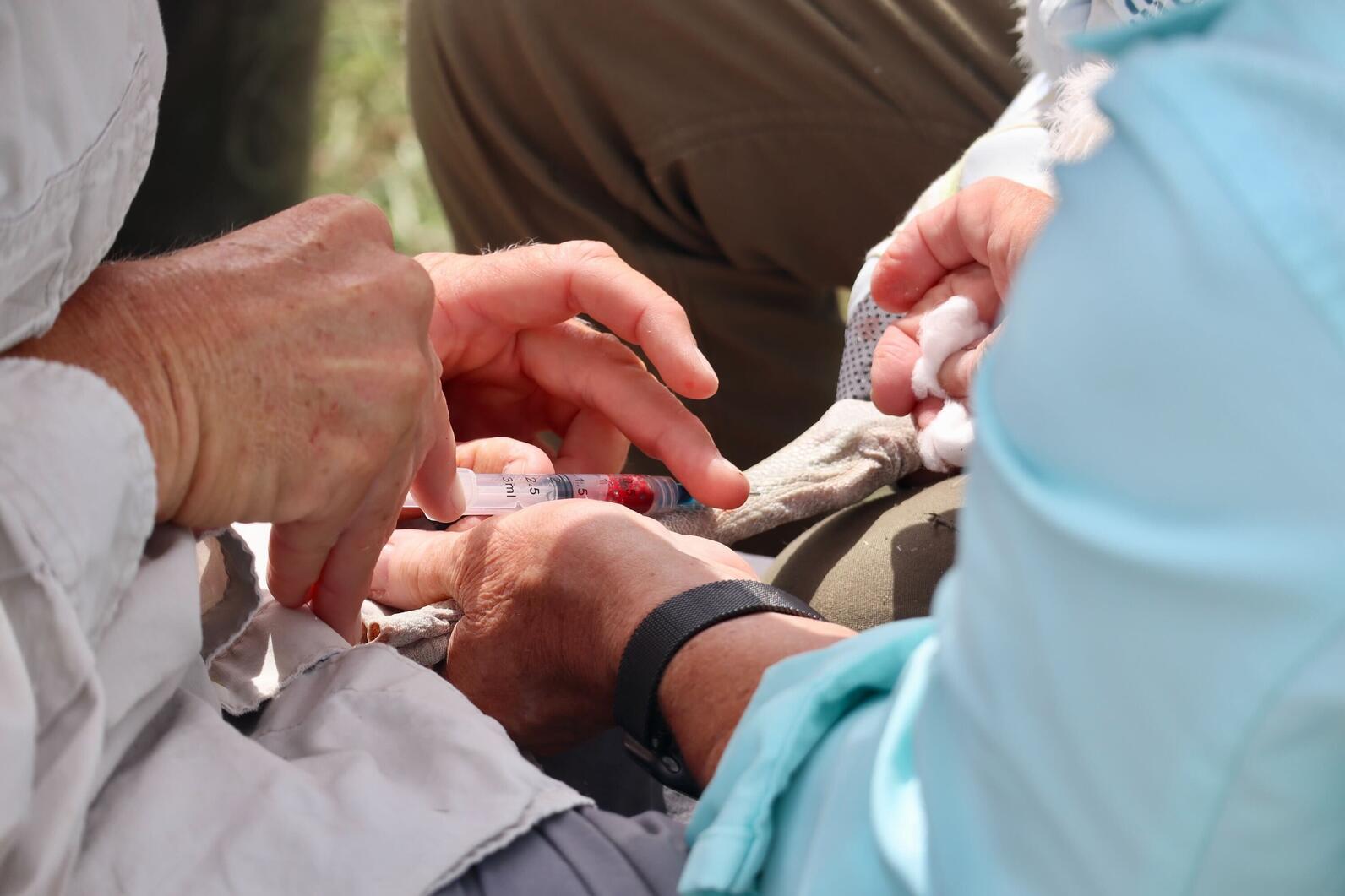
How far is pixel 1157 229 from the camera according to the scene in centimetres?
27

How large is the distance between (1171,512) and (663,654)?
14.3 inches

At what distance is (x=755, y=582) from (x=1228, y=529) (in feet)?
1.29

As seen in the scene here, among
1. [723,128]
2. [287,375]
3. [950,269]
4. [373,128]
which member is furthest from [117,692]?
[373,128]

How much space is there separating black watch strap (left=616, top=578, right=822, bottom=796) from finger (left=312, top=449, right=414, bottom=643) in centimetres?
15

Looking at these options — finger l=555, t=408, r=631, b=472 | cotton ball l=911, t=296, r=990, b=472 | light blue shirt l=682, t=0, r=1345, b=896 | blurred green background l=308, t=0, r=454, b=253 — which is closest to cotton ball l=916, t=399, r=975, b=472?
cotton ball l=911, t=296, r=990, b=472

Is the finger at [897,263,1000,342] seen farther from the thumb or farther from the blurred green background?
the blurred green background

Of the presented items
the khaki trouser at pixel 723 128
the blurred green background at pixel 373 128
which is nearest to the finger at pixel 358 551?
the khaki trouser at pixel 723 128

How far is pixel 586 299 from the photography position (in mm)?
851

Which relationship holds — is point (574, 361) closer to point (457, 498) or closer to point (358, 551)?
point (457, 498)

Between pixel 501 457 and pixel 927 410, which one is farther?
pixel 501 457

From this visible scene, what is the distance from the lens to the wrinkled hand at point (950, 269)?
0.74 meters

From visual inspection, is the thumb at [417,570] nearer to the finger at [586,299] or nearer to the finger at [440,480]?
the finger at [440,480]

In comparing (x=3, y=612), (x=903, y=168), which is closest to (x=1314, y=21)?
(x=3, y=612)

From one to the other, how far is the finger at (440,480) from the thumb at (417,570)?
20 mm
